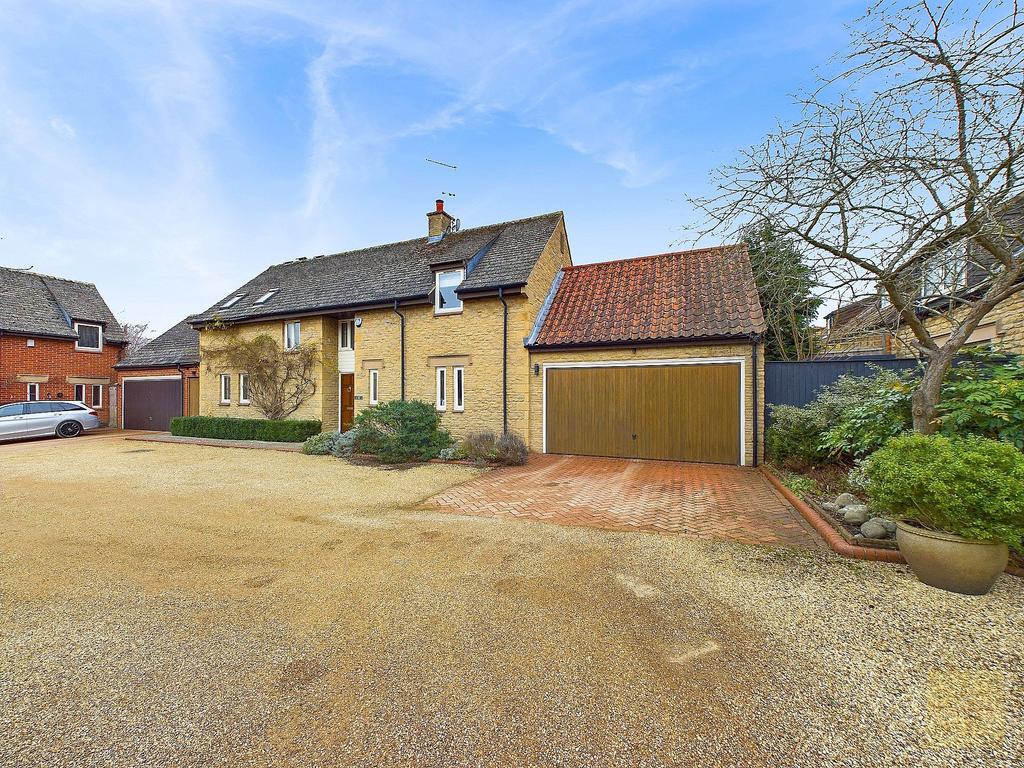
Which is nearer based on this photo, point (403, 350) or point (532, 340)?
point (532, 340)

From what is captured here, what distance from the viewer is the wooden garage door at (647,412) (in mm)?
10281

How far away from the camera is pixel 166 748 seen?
206cm

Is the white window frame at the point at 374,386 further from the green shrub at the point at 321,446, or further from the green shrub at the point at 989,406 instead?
the green shrub at the point at 989,406

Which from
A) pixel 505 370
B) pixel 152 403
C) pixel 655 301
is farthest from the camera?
pixel 152 403

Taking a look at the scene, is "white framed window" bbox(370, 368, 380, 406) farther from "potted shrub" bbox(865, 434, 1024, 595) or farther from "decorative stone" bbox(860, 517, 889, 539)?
"potted shrub" bbox(865, 434, 1024, 595)

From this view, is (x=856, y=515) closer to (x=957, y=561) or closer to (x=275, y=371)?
(x=957, y=561)

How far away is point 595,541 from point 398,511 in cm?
318

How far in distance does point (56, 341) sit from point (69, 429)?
581cm

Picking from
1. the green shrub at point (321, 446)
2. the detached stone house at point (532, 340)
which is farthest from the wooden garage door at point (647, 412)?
the green shrub at point (321, 446)

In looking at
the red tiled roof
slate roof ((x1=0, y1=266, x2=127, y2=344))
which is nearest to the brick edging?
the red tiled roof

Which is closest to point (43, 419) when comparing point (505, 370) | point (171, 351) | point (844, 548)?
point (171, 351)

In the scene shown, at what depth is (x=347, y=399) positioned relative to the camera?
52.5 feet

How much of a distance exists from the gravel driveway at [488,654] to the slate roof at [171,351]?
684 inches

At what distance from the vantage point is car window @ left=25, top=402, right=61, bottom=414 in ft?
53.6
